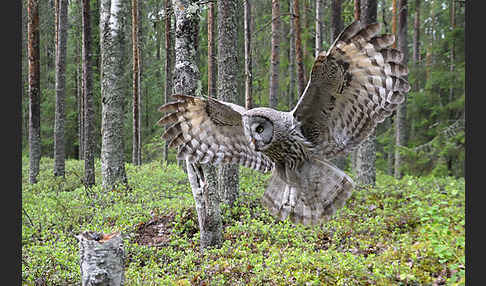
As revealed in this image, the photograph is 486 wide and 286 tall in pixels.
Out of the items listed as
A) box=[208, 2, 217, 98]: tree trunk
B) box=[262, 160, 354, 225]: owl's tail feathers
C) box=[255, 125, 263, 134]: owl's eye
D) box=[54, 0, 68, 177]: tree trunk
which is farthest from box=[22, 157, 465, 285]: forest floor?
box=[208, 2, 217, 98]: tree trunk

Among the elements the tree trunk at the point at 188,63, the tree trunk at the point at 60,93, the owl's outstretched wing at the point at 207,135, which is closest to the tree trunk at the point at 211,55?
the tree trunk at the point at 60,93

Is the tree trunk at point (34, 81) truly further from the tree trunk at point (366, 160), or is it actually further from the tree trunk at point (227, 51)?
the tree trunk at point (366, 160)

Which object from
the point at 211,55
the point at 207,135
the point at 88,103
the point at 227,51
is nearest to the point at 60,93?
the point at 88,103

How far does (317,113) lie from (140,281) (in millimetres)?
3659

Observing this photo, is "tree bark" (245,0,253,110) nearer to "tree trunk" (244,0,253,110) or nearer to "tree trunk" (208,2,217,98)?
"tree trunk" (244,0,253,110)

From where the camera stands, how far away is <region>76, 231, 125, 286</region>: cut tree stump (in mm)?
4332

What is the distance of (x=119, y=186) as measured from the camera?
10.5 m

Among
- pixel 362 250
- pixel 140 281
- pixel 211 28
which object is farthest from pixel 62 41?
pixel 362 250

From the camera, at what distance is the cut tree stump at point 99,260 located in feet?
14.2

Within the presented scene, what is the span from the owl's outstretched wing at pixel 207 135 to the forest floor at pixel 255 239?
2.34 m

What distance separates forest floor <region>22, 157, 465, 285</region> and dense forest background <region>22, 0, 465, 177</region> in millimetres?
2577

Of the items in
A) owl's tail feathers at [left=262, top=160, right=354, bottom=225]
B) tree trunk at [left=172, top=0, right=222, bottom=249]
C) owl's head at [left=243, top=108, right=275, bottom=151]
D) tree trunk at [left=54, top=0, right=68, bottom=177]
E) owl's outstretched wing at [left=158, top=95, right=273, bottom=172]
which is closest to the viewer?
owl's head at [left=243, top=108, right=275, bottom=151]

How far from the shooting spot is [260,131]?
308cm

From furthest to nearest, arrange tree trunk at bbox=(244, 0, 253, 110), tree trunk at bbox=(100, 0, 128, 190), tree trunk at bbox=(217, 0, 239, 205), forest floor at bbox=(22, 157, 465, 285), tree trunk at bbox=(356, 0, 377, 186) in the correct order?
tree trunk at bbox=(100, 0, 128, 190) → tree trunk at bbox=(356, 0, 377, 186) → tree trunk at bbox=(244, 0, 253, 110) → tree trunk at bbox=(217, 0, 239, 205) → forest floor at bbox=(22, 157, 465, 285)
